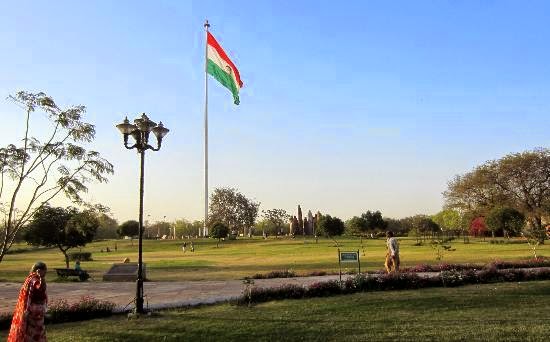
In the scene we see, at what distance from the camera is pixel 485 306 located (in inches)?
491

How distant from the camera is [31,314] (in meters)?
9.05

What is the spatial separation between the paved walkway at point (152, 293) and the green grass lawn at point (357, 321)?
2275 millimetres

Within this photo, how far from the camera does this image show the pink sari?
353 inches

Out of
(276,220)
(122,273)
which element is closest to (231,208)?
(276,220)

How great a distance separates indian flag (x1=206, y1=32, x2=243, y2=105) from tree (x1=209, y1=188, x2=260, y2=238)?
6052 cm

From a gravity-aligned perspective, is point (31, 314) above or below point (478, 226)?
below

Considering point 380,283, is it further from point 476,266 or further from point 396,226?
point 396,226

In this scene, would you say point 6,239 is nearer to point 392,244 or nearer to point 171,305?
point 171,305

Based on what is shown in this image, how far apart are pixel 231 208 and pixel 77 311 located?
89.2 meters

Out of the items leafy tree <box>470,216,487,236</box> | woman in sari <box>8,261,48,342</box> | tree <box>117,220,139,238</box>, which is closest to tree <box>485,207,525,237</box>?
leafy tree <box>470,216,487,236</box>

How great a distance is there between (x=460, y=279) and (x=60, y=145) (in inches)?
489

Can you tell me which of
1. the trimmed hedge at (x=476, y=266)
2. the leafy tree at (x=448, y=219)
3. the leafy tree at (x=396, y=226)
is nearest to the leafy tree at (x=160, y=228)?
the leafy tree at (x=396, y=226)

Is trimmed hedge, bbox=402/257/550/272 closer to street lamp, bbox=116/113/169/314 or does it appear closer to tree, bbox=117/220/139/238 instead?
street lamp, bbox=116/113/169/314

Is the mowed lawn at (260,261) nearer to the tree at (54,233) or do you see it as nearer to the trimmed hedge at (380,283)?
the tree at (54,233)
